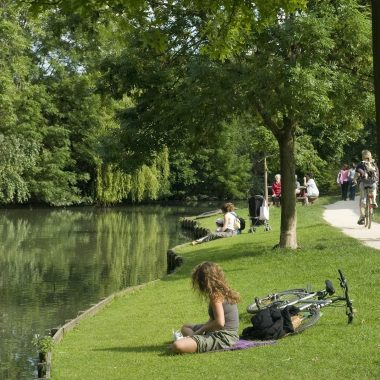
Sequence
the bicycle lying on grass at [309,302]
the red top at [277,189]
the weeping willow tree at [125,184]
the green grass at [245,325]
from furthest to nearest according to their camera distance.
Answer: the weeping willow tree at [125,184] < the red top at [277,189] < the bicycle lying on grass at [309,302] < the green grass at [245,325]

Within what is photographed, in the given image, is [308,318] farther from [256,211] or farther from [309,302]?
[256,211]

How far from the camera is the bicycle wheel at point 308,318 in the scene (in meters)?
9.24

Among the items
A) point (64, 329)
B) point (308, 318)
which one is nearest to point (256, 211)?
point (64, 329)

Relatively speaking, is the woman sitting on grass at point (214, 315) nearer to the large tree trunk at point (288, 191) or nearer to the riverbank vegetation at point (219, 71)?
the riverbank vegetation at point (219, 71)

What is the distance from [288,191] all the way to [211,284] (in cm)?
927

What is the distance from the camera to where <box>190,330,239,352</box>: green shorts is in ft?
29.2

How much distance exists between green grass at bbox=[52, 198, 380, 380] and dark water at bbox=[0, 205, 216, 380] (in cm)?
131

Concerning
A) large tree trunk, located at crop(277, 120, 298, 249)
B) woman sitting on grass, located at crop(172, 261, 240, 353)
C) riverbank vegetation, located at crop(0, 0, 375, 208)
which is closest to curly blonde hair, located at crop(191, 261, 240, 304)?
woman sitting on grass, located at crop(172, 261, 240, 353)

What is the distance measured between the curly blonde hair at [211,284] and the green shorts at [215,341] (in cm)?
40

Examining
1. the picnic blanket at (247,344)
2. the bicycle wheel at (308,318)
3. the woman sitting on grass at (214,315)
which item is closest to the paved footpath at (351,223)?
the bicycle wheel at (308,318)

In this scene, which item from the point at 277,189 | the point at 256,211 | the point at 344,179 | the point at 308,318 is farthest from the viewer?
the point at 344,179

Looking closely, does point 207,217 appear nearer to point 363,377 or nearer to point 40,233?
point 40,233

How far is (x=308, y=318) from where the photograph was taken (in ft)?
31.7

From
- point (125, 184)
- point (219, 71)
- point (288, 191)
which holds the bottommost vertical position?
point (125, 184)
